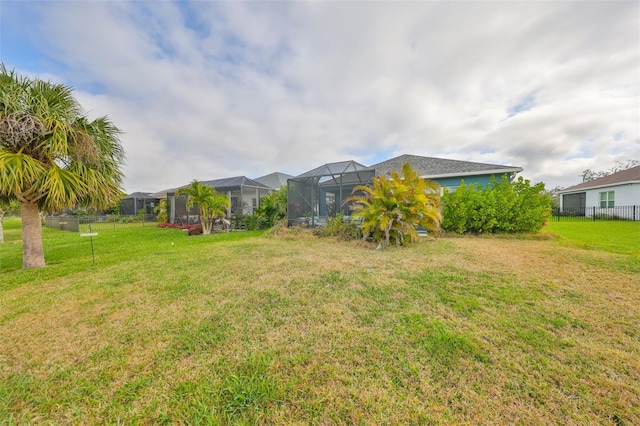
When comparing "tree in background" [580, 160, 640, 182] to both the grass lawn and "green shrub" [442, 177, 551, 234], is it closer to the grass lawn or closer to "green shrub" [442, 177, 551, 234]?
"green shrub" [442, 177, 551, 234]

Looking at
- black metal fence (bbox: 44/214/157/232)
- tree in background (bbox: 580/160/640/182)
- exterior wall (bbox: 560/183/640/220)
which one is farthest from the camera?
tree in background (bbox: 580/160/640/182)

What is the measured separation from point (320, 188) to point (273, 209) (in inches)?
130

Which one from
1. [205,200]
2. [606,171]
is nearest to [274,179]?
[205,200]

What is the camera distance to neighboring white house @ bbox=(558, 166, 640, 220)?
15.2m

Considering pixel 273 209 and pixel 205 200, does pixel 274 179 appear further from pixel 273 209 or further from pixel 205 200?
pixel 205 200

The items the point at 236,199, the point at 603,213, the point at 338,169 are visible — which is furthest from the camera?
the point at 603,213

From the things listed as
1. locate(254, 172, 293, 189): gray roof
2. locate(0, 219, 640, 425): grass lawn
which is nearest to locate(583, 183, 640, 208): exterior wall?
locate(0, 219, 640, 425): grass lawn

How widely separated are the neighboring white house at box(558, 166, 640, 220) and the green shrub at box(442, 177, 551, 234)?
1259cm

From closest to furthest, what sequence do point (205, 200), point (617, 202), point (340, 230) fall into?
point (340, 230)
point (205, 200)
point (617, 202)

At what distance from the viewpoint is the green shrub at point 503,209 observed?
27.4 ft

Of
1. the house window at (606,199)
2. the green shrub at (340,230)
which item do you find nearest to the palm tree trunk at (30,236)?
the green shrub at (340,230)

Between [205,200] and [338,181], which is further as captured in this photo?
[205,200]

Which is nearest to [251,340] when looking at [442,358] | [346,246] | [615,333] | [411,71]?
[442,358]

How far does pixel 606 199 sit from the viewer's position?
17281mm
